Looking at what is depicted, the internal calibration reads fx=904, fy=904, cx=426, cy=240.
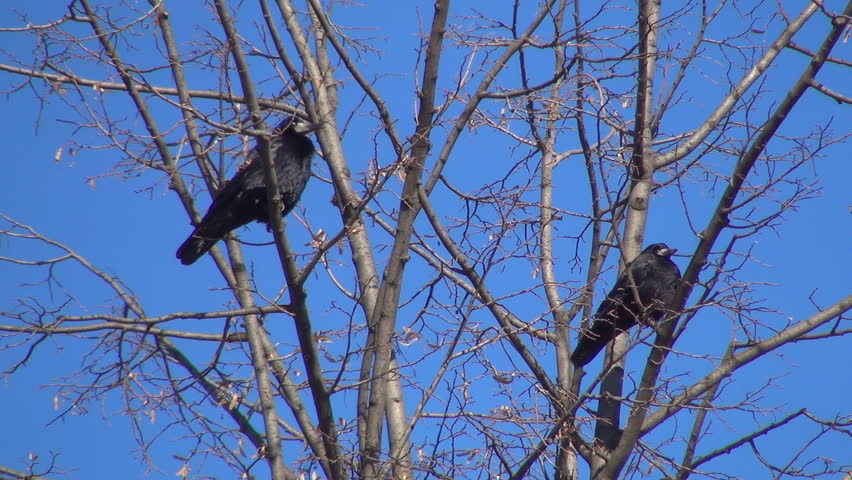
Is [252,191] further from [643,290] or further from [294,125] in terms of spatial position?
Result: [643,290]

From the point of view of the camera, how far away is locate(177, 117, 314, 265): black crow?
19.3 feet

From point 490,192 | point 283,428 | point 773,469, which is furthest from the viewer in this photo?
point 283,428

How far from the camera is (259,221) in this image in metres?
6.45

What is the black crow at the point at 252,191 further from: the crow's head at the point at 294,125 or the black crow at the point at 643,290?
the black crow at the point at 643,290

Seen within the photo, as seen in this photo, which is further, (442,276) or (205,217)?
(205,217)

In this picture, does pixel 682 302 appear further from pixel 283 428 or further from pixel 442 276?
pixel 283 428

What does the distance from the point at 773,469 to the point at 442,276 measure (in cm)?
206

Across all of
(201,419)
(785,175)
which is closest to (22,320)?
(201,419)

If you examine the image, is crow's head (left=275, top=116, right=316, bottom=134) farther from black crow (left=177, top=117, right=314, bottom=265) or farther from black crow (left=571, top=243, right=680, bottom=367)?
black crow (left=571, top=243, right=680, bottom=367)

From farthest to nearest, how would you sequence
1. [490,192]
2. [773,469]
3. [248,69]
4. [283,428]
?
1. [283,428]
2. [490,192]
3. [773,469]
4. [248,69]

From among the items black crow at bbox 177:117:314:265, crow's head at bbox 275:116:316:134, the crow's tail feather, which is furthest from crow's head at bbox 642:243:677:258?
crow's head at bbox 275:116:316:134

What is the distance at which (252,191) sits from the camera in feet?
19.3

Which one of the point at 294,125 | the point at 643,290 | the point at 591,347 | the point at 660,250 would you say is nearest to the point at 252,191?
the point at 294,125

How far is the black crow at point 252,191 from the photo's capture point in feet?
19.3
